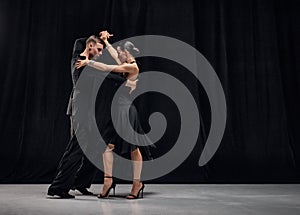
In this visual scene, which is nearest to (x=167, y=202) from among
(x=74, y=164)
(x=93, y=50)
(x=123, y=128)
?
(x=123, y=128)

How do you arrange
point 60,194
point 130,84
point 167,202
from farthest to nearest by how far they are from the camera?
point 130,84
point 60,194
point 167,202

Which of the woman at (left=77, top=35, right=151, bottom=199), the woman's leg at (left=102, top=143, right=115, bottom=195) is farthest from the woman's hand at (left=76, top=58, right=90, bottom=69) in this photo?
the woman's leg at (left=102, top=143, right=115, bottom=195)

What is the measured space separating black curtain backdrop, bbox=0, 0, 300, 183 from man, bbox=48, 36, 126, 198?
1394 mm

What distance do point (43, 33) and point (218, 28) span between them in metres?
2.31

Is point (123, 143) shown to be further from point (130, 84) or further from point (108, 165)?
point (130, 84)

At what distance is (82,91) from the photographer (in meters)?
3.28

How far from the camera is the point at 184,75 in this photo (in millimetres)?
5062

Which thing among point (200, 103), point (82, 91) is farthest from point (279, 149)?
point (82, 91)

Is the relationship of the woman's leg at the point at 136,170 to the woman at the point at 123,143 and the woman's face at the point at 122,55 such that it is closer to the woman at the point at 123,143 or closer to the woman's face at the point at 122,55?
the woman at the point at 123,143

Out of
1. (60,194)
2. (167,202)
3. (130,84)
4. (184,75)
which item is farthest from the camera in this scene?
(184,75)

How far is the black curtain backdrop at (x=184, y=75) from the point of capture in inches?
191

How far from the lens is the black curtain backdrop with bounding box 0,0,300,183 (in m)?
4.86

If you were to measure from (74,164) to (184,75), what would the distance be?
2.32 meters

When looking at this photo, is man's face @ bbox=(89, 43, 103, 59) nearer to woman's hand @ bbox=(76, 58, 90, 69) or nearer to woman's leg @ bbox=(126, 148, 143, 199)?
woman's hand @ bbox=(76, 58, 90, 69)
